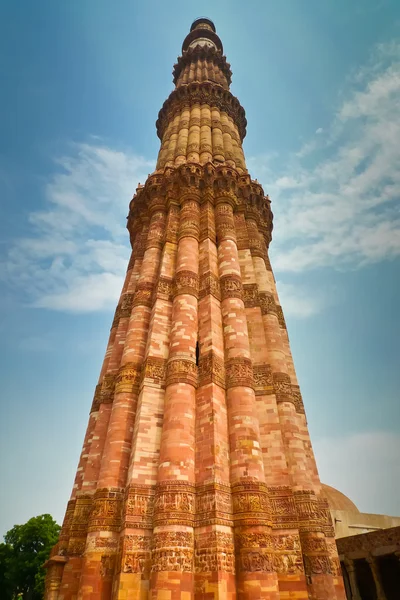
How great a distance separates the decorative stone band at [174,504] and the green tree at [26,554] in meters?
24.8

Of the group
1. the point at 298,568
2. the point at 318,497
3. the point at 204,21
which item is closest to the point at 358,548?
the point at 318,497

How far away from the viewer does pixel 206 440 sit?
351 inches

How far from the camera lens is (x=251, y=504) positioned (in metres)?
→ 8.11

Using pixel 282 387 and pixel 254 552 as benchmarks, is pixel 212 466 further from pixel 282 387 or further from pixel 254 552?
pixel 282 387

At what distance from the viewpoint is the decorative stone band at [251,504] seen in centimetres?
796

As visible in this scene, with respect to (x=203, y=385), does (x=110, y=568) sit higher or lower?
lower

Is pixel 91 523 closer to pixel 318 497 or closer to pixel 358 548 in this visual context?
pixel 318 497

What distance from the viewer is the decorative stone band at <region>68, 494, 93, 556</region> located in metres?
8.91

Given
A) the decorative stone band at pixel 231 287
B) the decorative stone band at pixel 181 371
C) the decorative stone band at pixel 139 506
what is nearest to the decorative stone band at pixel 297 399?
the decorative stone band at pixel 231 287

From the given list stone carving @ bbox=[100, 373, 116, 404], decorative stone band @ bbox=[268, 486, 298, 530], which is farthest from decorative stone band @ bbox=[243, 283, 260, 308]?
decorative stone band @ bbox=[268, 486, 298, 530]

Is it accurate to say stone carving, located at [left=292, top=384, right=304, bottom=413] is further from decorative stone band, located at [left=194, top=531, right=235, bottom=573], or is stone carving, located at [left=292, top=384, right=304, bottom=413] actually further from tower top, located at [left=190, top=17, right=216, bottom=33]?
tower top, located at [left=190, top=17, right=216, bottom=33]

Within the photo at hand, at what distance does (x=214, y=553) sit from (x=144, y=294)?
7869 millimetres

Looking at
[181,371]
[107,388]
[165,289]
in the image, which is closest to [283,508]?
[181,371]

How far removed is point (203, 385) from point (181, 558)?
3889 mm
